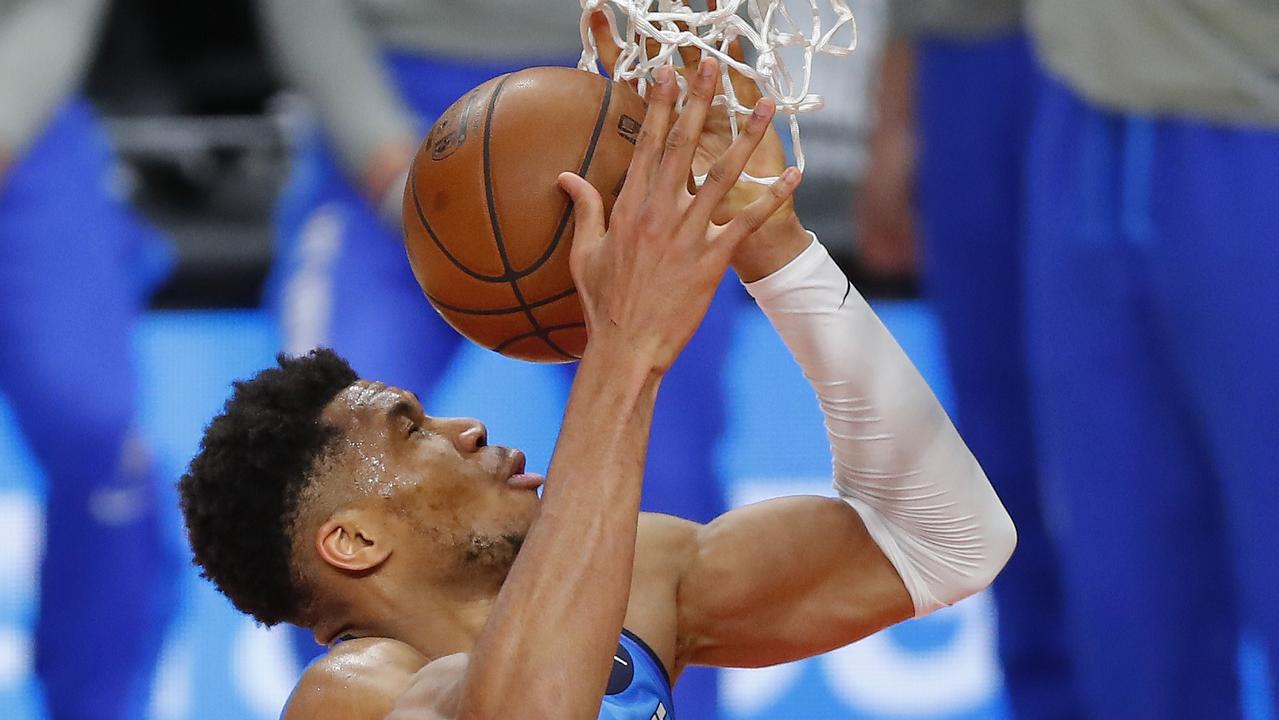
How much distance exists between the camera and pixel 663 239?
6.07ft

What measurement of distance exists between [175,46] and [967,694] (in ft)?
11.8

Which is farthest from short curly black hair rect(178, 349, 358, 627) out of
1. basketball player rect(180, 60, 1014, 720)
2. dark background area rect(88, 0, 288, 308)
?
dark background area rect(88, 0, 288, 308)

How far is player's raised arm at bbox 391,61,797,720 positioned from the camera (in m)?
1.77

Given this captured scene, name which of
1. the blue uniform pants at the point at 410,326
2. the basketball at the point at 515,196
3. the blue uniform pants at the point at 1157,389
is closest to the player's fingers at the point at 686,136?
the basketball at the point at 515,196

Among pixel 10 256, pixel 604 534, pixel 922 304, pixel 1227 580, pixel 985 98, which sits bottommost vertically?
pixel 922 304

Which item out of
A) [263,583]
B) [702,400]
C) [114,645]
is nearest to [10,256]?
[114,645]

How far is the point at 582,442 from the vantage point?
6.04 ft

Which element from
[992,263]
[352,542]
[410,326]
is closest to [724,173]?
[352,542]

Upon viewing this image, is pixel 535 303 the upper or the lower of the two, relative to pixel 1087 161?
upper

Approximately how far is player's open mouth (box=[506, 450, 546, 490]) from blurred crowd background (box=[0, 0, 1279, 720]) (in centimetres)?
121

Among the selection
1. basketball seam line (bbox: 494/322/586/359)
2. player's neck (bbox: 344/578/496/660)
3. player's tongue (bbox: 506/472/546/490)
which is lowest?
player's neck (bbox: 344/578/496/660)

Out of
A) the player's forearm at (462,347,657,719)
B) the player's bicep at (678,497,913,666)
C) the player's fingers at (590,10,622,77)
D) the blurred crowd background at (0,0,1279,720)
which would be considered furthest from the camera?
the blurred crowd background at (0,0,1279,720)

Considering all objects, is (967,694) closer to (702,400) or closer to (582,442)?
(702,400)

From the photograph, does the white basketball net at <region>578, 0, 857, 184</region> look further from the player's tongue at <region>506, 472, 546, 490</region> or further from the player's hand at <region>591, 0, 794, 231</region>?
the player's tongue at <region>506, 472, 546, 490</region>
